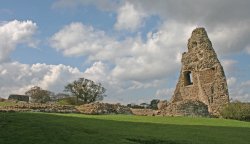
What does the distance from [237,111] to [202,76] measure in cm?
573

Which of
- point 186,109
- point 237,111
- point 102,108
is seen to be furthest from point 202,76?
point 102,108

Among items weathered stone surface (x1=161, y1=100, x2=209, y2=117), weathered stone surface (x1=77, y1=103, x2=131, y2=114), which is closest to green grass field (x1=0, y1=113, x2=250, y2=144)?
weathered stone surface (x1=77, y1=103, x2=131, y2=114)

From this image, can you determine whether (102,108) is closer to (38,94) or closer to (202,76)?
(202,76)

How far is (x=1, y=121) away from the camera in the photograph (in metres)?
13.6

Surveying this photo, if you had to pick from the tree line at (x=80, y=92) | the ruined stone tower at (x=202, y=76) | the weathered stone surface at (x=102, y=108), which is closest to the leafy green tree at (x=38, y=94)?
the tree line at (x=80, y=92)

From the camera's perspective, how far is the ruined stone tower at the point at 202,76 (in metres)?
39.0

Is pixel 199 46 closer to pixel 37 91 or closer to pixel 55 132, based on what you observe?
pixel 37 91

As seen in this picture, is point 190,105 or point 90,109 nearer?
point 90,109

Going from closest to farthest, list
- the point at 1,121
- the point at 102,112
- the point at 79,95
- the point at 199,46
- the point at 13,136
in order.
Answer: the point at 13,136
the point at 1,121
the point at 102,112
the point at 199,46
the point at 79,95

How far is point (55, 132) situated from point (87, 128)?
193 cm

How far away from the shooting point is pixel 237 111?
1426 inches

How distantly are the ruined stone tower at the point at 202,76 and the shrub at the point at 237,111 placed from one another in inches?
60.2

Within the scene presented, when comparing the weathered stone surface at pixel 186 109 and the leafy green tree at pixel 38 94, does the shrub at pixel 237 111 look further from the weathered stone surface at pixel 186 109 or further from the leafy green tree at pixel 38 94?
the leafy green tree at pixel 38 94

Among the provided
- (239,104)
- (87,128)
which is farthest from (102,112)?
(87,128)
